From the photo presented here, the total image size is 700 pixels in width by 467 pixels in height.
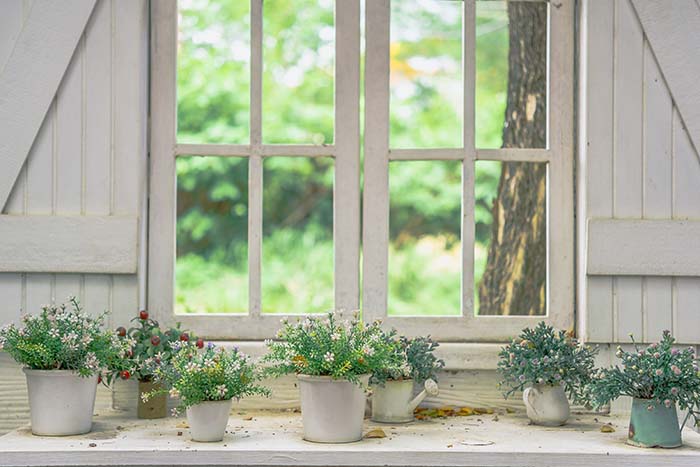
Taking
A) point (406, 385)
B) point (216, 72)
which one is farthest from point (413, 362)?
point (216, 72)

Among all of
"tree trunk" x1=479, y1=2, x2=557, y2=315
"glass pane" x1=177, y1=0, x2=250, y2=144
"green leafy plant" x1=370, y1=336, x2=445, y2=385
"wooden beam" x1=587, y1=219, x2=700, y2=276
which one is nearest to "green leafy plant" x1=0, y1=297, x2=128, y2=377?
"green leafy plant" x1=370, y1=336, x2=445, y2=385

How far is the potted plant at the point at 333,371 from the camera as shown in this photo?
89.4 inches

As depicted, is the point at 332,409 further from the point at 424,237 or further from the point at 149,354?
the point at 424,237

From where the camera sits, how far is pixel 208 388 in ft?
7.41

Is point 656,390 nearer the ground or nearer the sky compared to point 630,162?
nearer the ground

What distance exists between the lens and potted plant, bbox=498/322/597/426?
8.04ft

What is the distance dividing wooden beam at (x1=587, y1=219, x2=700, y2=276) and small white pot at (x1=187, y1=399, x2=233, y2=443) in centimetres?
116

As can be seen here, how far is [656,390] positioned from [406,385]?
0.69m

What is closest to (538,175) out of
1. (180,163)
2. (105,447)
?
(105,447)

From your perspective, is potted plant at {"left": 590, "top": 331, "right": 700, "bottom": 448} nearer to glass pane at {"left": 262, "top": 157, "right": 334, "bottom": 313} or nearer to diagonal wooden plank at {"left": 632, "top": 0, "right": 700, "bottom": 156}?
diagonal wooden plank at {"left": 632, "top": 0, "right": 700, "bottom": 156}

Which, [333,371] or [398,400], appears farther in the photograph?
[398,400]

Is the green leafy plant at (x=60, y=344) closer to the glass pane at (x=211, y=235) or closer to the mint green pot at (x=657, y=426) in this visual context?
the mint green pot at (x=657, y=426)

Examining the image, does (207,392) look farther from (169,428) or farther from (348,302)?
(348,302)

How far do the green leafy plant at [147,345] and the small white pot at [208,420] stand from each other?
0.24 metres
